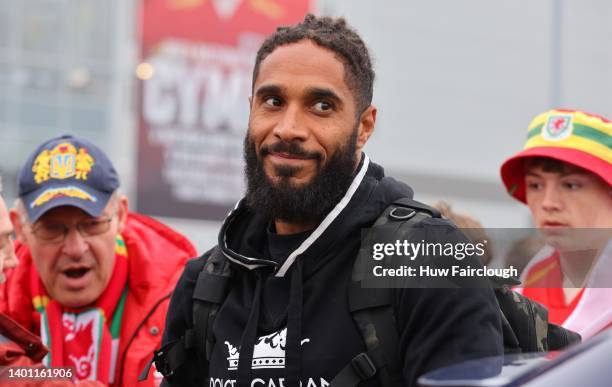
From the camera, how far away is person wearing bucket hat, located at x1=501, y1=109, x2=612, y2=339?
13.3ft

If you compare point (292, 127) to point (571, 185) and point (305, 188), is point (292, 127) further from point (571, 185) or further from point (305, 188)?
point (571, 185)

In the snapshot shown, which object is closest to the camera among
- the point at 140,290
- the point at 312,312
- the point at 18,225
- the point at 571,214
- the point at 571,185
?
the point at 312,312

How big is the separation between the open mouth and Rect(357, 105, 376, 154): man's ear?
5.62ft

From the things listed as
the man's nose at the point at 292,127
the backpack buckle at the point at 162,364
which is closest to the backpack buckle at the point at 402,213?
the man's nose at the point at 292,127

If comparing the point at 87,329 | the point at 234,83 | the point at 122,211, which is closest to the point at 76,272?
the point at 87,329

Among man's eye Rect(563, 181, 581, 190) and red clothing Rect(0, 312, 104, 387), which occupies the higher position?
man's eye Rect(563, 181, 581, 190)

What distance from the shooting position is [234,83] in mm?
22141

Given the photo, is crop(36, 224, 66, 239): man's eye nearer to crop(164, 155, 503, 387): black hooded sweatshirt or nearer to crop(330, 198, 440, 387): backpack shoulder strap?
crop(164, 155, 503, 387): black hooded sweatshirt

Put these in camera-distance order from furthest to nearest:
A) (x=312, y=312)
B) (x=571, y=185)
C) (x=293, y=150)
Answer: (x=571, y=185) < (x=293, y=150) < (x=312, y=312)

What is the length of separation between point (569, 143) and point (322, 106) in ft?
5.58

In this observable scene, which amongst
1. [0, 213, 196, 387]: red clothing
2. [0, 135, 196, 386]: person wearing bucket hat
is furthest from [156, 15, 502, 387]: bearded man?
[0, 135, 196, 386]: person wearing bucket hat

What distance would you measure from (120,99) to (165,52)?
3408 mm

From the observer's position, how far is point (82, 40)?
24.8 meters
